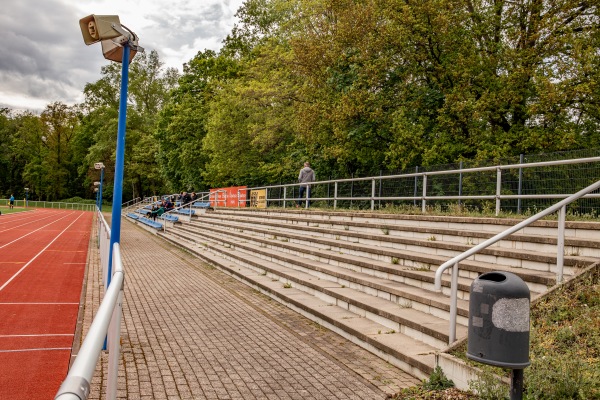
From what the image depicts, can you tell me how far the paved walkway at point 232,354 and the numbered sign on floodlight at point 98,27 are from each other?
4.18 meters

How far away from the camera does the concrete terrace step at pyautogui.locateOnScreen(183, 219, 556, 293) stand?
6550mm

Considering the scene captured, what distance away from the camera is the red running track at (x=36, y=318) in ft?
20.4

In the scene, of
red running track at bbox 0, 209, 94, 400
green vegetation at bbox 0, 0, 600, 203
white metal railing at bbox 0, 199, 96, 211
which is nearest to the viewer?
red running track at bbox 0, 209, 94, 400

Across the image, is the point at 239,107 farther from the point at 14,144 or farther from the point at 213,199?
the point at 14,144

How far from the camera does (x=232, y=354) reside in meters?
6.90

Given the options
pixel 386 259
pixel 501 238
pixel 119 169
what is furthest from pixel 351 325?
pixel 119 169

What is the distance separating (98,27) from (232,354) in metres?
4.69

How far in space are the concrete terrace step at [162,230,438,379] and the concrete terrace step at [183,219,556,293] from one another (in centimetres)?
86

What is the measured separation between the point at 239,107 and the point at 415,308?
2893 centimetres

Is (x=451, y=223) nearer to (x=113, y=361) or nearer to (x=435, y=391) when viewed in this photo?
(x=435, y=391)

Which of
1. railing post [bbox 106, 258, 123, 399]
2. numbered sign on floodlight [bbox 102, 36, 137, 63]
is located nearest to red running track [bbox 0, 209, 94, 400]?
railing post [bbox 106, 258, 123, 399]

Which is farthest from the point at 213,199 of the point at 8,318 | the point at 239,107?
the point at 8,318

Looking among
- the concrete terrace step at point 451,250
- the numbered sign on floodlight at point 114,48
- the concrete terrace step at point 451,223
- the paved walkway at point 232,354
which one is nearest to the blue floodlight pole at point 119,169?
the numbered sign on floodlight at point 114,48

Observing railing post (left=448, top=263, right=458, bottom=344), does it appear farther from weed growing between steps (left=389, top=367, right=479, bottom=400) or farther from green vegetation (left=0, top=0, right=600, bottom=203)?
green vegetation (left=0, top=0, right=600, bottom=203)
